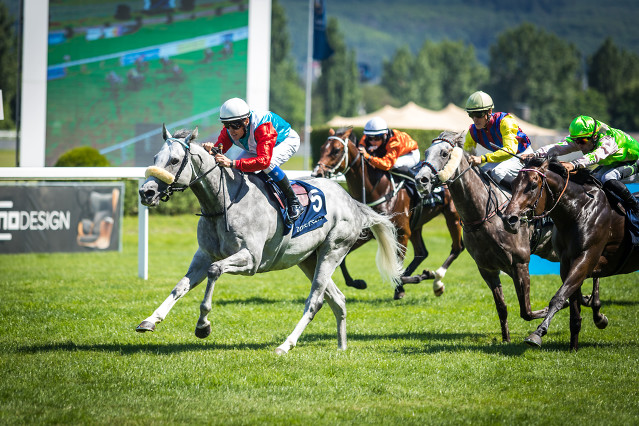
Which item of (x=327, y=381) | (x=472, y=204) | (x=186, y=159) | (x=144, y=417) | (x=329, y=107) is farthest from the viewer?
(x=329, y=107)

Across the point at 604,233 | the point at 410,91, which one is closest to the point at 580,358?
the point at 604,233

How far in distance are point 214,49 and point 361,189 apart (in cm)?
1345

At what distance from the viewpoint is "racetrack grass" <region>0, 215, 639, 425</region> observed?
5.16m

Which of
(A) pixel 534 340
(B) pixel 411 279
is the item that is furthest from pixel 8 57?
(A) pixel 534 340

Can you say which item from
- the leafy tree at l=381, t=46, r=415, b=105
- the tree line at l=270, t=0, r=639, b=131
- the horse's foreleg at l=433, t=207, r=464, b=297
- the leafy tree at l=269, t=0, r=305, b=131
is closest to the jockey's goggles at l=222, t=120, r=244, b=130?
the horse's foreleg at l=433, t=207, r=464, b=297

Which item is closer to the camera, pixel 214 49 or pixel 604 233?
pixel 604 233

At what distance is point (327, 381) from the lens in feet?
19.4

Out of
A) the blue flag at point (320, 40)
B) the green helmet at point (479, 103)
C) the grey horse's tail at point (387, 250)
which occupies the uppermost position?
the blue flag at point (320, 40)

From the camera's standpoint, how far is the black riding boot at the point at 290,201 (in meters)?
6.99

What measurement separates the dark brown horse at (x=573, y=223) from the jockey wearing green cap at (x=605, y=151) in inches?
6.2

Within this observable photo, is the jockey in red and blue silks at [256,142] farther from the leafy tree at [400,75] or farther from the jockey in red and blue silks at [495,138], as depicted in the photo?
the leafy tree at [400,75]

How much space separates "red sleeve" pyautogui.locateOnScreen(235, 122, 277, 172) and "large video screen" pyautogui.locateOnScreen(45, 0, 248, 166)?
15336 millimetres

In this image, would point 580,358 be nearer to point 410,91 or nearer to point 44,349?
point 44,349

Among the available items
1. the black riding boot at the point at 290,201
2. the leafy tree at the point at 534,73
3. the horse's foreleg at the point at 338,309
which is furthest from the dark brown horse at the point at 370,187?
the leafy tree at the point at 534,73
